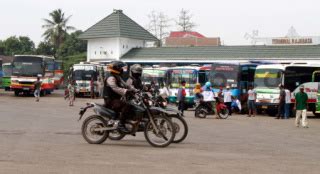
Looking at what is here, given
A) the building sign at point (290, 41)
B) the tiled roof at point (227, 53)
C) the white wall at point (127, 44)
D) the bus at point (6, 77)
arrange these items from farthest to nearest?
the white wall at point (127, 44) → the building sign at point (290, 41) → the tiled roof at point (227, 53) → the bus at point (6, 77)

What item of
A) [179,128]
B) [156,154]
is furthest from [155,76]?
[156,154]

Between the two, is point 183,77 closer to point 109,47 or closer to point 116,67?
point 116,67

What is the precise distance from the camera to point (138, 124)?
1260 cm

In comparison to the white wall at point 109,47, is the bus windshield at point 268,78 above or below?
below

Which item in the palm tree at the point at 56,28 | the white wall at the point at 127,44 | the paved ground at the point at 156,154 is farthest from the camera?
the palm tree at the point at 56,28

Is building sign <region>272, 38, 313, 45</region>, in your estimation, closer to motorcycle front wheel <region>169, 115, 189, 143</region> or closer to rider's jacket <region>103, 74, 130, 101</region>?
motorcycle front wheel <region>169, 115, 189, 143</region>

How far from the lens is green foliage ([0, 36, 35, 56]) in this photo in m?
102

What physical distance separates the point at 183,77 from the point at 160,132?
22418 mm

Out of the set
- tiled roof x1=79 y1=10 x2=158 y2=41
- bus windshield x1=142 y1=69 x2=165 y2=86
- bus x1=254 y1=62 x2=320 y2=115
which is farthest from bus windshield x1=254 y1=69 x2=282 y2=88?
tiled roof x1=79 y1=10 x2=158 y2=41

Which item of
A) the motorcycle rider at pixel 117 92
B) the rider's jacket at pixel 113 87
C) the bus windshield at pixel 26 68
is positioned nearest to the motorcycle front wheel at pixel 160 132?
the motorcycle rider at pixel 117 92

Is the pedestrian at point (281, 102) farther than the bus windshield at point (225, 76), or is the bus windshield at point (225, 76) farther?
the bus windshield at point (225, 76)

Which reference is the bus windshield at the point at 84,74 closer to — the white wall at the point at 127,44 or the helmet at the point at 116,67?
the white wall at the point at 127,44

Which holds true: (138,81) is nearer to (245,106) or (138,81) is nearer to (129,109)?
(129,109)

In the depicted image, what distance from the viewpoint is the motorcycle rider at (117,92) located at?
12578mm
